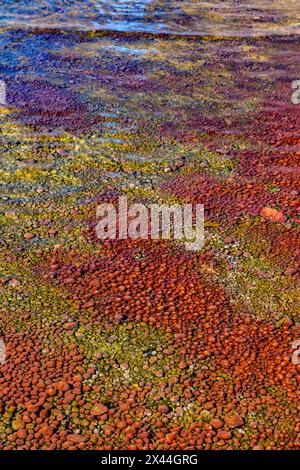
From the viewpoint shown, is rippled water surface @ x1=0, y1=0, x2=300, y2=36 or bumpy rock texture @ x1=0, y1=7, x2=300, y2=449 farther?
rippled water surface @ x1=0, y1=0, x2=300, y2=36

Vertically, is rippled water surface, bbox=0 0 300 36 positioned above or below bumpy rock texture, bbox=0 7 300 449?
above

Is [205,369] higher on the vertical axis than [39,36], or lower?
lower

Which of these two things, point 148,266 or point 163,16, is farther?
point 163,16

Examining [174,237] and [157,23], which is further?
[157,23]

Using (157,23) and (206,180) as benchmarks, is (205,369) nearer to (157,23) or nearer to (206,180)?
(206,180)

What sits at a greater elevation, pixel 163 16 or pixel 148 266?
pixel 163 16

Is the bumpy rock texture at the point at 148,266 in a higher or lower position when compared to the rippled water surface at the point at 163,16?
lower

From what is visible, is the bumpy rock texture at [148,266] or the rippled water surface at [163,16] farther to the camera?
the rippled water surface at [163,16]
